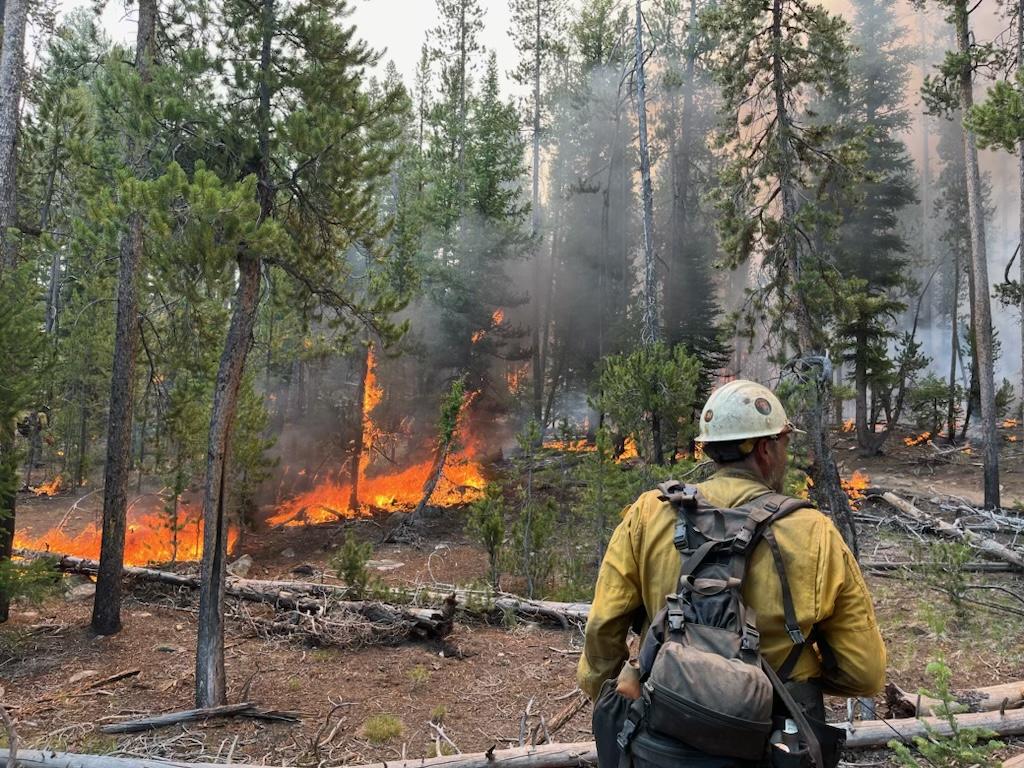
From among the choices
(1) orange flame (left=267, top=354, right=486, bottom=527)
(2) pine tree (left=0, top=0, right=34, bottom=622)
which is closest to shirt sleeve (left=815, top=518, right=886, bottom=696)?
(2) pine tree (left=0, top=0, right=34, bottom=622)

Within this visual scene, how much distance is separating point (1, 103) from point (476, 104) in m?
21.9

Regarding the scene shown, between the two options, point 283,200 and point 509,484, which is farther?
point 509,484

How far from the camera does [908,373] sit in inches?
901

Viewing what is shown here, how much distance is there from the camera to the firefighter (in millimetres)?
2074

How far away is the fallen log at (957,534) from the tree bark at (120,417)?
37.9 feet

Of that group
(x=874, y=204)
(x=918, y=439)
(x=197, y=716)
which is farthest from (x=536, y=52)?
(x=197, y=716)

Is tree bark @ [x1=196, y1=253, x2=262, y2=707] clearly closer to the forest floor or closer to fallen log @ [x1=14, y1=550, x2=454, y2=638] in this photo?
the forest floor

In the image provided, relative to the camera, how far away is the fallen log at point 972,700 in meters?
5.14

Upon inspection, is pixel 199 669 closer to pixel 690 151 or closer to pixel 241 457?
pixel 241 457

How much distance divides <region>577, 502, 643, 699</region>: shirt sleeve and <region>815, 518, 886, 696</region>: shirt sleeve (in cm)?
67

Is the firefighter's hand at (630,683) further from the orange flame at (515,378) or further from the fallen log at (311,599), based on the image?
the orange flame at (515,378)

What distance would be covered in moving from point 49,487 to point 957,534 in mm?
27403

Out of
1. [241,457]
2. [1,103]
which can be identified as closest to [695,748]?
[1,103]

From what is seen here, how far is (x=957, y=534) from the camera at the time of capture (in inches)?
442
